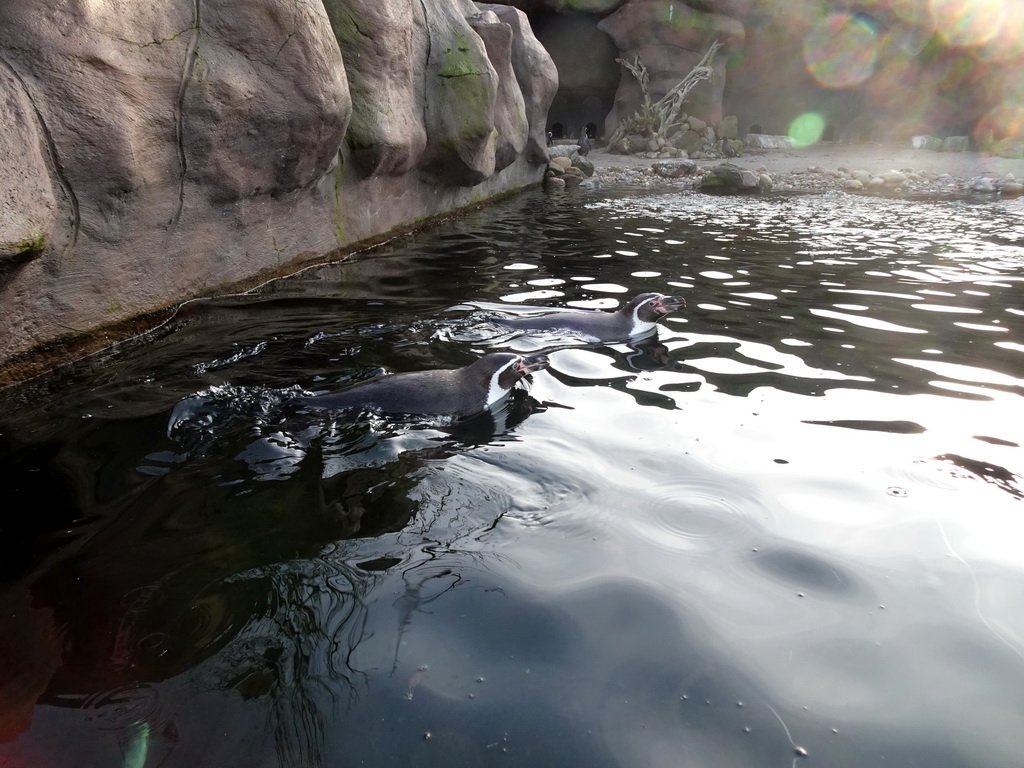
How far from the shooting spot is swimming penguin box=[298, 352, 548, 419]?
4031 mm

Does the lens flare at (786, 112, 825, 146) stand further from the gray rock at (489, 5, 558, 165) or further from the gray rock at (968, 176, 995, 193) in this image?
the gray rock at (489, 5, 558, 165)

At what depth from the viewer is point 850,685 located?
2.17 m

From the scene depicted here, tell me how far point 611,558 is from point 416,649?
2.83 feet

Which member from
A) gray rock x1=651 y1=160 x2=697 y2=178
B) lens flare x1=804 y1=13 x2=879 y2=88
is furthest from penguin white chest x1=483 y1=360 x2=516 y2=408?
lens flare x1=804 y1=13 x2=879 y2=88

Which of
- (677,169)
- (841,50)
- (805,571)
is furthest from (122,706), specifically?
(841,50)

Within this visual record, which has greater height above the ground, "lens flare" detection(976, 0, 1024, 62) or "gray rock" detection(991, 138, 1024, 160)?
"lens flare" detection(976, 0, 1024, 62)

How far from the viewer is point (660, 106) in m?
25.9

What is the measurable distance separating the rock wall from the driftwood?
17.7m

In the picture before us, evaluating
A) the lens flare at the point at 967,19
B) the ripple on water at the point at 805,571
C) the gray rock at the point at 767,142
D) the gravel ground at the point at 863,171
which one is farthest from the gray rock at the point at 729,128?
the ripple on water at the point at 805,571

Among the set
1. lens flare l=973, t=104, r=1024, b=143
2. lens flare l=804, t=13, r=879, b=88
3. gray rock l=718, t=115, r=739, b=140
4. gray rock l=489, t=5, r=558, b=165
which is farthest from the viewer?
lens flare l=804, t=13, r=879, b=88

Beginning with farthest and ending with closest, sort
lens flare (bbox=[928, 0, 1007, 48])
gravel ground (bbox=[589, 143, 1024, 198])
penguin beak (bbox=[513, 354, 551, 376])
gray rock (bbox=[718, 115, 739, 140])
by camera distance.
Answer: lens flare (bbox=[928, 0, 1007, 48]) < gray rock (bbox=[718, 115, 739, 140]) < gravel ground (bbox=[589, 143, 1024, 198]) < penguin beak (bbox=[513, 354, 551, 376])

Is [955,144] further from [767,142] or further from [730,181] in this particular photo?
[730,181]

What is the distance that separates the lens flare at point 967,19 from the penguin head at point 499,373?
1278 inches

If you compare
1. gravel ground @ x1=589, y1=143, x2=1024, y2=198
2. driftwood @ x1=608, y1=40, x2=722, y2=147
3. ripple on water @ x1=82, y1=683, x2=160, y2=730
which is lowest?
gravel ground @ x1=589, y1=143, x2=1024, y2=198
